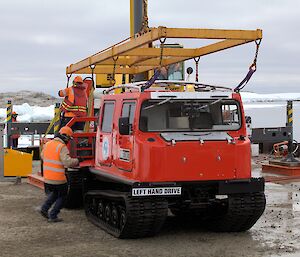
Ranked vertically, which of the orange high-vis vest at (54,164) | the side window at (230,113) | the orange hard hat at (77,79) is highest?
the orange hard hat at (77,79)

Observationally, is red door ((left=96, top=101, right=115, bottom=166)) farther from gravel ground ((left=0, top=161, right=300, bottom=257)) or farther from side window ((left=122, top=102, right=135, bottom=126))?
gravel ground ((left=0, top=161, right=300, bottom=257))

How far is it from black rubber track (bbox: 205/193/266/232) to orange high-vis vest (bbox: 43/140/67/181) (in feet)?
8.95

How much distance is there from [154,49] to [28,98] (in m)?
46.1

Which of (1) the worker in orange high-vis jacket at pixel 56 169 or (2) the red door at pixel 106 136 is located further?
(1) the worker in orange high-vis jacket at pixel 56 169

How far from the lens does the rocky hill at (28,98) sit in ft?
167

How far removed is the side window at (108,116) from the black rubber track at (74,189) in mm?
1317

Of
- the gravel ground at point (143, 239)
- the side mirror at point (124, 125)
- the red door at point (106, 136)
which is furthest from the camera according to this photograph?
the red door at point (106, 136)

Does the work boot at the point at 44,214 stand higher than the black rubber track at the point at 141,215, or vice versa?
the black rubber track at the point at 141,215

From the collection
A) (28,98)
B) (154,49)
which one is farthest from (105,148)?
(28,98)

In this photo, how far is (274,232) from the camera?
830 cm

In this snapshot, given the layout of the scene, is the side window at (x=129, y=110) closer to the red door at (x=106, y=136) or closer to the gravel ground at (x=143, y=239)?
the red door at (x=106, y=136)

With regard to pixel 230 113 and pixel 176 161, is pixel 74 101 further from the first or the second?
pixel 176 161

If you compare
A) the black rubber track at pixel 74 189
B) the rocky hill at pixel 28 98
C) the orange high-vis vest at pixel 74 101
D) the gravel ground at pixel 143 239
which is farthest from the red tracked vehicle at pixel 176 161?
the rocky hill at pixel 28 98

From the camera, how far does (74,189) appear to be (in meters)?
10.1
